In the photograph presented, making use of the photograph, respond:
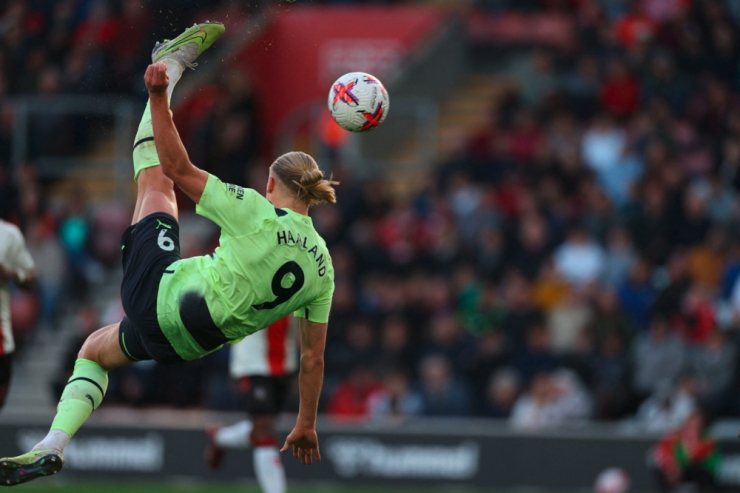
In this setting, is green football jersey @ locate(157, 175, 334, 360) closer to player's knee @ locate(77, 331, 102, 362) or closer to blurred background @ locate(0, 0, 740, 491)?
player's knee @ locate(77, 331, 102, 362)

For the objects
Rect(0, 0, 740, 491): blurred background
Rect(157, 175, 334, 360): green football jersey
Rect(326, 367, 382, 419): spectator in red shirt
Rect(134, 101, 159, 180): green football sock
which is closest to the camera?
Rect(157, 175, 334, 360): green football jersey

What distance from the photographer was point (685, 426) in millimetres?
13438

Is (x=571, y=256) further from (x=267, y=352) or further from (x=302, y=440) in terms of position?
(x=302, y=440)

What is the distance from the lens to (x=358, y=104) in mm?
8508

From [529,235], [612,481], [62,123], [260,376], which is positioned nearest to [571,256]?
[529,235]

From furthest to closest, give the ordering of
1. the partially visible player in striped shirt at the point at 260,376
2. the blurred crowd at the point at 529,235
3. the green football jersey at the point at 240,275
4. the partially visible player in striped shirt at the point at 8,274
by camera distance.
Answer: the blurred crowd at the point at 529,235, the partially visible player in striped shirt at the point at 260,376, the partially visible player in striped shirt at the point at 8,274, the green football jersey at the point at 240,275

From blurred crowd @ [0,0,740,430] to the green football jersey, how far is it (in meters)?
6.85

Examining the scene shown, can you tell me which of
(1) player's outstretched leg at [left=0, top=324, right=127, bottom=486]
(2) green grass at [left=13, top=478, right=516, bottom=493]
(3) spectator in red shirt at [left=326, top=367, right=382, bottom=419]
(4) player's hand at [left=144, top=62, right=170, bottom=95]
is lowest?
(2) green grass at [left=13, top=478, right=516, bottom=493]

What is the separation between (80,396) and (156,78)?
2.09 m

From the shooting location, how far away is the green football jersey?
25.7 feet

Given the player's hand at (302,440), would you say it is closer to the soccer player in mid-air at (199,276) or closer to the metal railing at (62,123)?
the soccer player in mid-air at (199,276)

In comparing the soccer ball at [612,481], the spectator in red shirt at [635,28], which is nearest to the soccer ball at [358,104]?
the soccer ball at [612,481]

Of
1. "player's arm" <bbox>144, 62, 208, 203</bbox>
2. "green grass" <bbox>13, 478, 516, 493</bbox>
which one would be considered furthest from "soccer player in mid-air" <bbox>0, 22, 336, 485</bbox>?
"green grass" <bbox>13, 478, 516, 493</bbox>

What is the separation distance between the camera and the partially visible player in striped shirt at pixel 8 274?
9.87m
